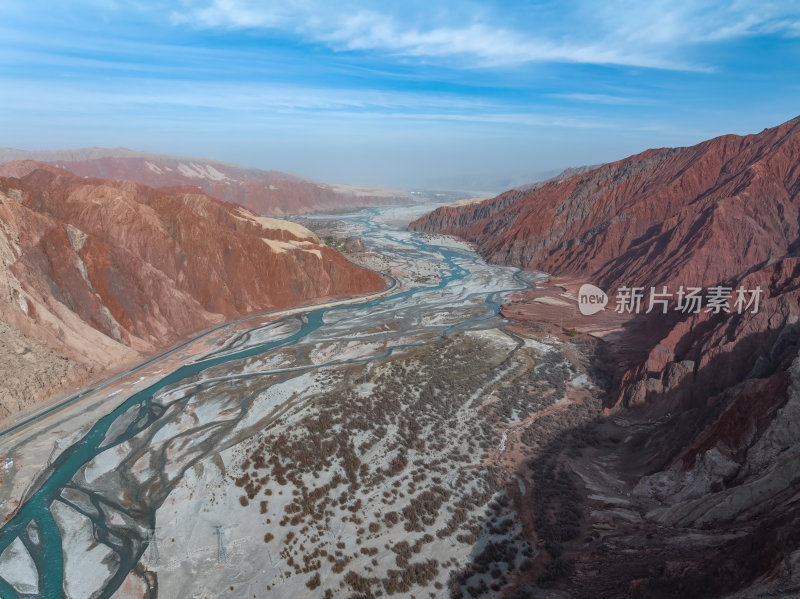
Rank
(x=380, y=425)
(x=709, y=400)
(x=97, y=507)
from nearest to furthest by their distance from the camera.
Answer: (x=97, y=507) → (x=709, y=400) → (x=380, y=425)

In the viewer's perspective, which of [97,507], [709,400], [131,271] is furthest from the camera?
[131,271]

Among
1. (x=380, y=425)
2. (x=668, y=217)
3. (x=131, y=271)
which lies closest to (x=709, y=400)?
(x=380, y=425)

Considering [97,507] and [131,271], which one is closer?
[97,507]

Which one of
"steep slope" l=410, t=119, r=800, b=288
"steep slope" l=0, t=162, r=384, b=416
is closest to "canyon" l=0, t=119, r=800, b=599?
"steep slope" l=0, t=162, r=384, b=416

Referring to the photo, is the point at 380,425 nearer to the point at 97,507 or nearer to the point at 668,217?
the point at 97,507

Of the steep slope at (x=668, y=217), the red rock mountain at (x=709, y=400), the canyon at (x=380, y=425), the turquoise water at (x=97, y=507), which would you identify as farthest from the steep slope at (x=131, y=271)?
the steep slope at (x=668, y=217)

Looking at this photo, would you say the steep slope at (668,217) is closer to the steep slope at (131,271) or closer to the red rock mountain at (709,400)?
the red rock mountain at (709,400)
